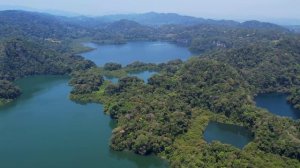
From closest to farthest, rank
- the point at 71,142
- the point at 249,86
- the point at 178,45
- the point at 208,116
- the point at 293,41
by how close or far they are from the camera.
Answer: the point at 71,142, the point at 208,116, the point at 249,86, the point at 293,41, the point at 178,45

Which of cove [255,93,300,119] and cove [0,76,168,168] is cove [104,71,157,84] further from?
cove [255,93,300,119]

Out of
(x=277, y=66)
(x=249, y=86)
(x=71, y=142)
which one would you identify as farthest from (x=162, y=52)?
(x=71, y=142)

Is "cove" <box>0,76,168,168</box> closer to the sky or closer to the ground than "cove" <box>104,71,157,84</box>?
closer to the sky

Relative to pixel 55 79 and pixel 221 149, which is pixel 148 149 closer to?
pixel 221 149

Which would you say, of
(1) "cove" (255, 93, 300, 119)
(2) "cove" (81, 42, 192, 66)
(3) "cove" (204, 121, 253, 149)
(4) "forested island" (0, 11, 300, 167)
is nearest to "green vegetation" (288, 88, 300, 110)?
(4) "forested island" (0, 11, 300, 167)

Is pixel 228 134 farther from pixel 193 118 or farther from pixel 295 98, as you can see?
pixel 295 98
